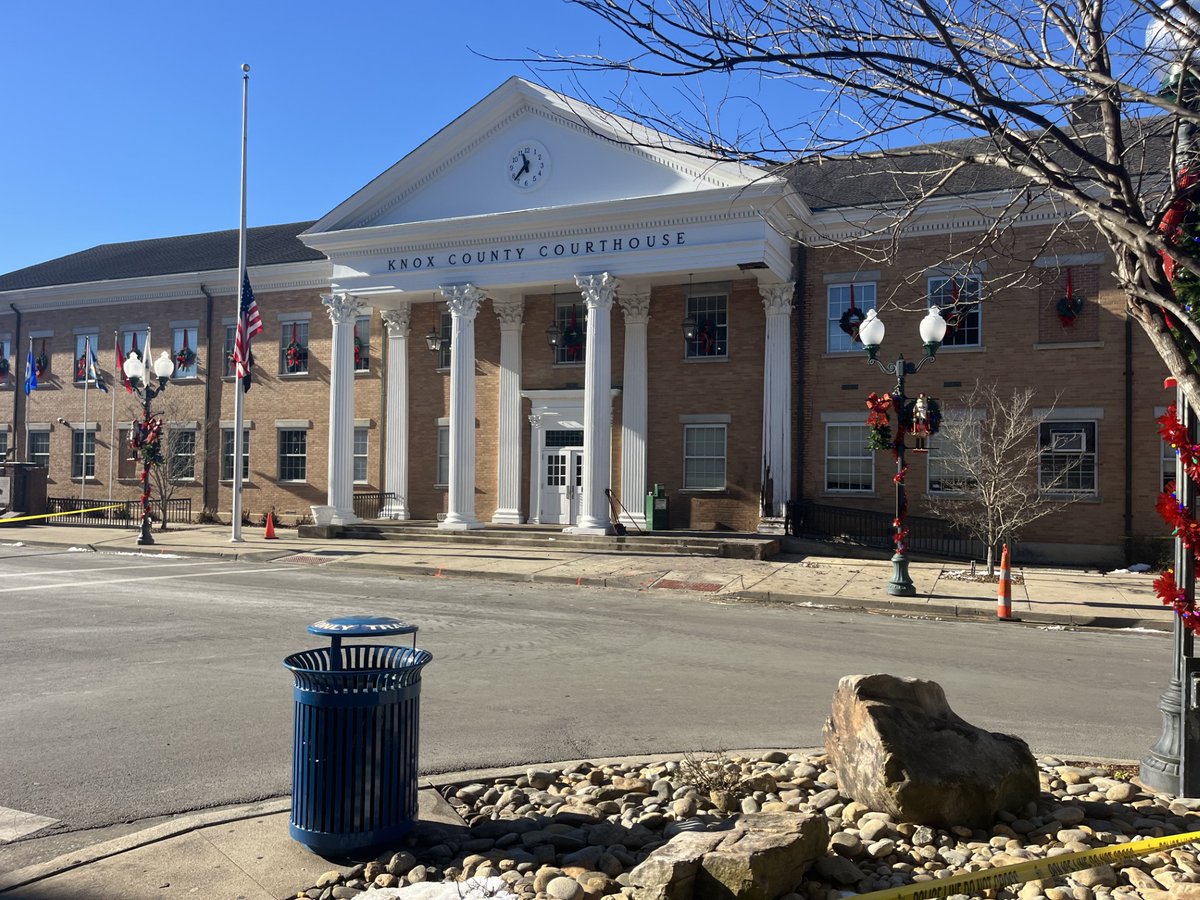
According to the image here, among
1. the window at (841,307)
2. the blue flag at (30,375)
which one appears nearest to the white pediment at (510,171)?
the window at (841,307)

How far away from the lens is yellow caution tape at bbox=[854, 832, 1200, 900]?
406 cm

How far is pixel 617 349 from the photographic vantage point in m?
28.0

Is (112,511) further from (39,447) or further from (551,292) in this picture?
(551,292)

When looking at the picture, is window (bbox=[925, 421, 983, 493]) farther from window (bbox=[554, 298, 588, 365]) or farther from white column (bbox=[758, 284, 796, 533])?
window (bbox=[554, 298, 588, 365])

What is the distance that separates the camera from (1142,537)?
22422mm

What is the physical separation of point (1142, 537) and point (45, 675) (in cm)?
2265

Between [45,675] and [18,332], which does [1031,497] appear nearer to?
[45,675]

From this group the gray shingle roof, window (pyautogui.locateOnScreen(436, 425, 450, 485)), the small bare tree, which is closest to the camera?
the small bare tree

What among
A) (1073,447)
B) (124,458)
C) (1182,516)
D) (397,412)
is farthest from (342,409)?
(1182,516)

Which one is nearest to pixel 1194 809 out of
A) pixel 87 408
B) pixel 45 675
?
pixel 45 675

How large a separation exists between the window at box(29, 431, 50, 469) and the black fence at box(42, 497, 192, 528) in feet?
8.18

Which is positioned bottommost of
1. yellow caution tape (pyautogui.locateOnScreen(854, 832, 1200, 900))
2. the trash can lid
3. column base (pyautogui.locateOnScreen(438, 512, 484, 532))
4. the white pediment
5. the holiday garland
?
yellow caution tape (pyautogui.locateOnScreen(854, 832, 1200, 900))

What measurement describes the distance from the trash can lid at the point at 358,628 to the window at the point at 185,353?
109ft

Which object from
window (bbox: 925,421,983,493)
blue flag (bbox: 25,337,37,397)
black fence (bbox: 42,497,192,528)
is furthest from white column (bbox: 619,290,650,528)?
blue flag (bbox: 25,337,37,397)
